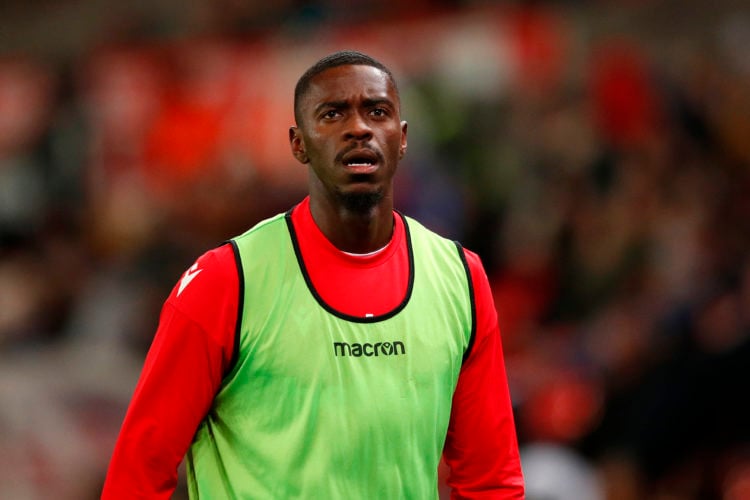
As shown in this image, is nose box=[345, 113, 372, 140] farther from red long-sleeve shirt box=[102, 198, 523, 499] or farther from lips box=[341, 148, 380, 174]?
red long-sleeve shirt box=[102, 198, 523, 499]

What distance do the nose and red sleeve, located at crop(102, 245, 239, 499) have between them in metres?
0.42

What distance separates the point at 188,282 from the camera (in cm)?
286

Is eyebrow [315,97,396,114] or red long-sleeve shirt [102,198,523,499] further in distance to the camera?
eyebrow [315,97,396,114]

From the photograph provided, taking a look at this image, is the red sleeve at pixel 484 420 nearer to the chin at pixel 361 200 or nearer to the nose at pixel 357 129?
the chin at pixel 361 200

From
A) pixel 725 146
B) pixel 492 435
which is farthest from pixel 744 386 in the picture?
pixel 492 435

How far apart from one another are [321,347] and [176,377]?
1.10 feet

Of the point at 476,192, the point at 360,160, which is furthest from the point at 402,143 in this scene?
the point at 476,192

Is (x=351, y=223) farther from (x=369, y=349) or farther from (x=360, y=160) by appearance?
(x=369, y=349)

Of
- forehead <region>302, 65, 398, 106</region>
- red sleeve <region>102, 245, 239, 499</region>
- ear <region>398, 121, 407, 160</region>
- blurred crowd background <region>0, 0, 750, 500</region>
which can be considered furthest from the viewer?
blurred crowd background <region>0, 0, 750, 500</region>

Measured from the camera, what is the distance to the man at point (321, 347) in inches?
112

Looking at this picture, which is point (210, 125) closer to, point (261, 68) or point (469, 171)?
point (261, 68)

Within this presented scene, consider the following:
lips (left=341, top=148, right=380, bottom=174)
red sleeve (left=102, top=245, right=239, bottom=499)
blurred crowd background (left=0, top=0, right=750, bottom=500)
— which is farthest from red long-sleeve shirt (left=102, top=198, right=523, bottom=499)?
blurred crowd background (left=0, top=0, right=750, bottom=500)

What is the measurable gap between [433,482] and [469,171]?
488 cm

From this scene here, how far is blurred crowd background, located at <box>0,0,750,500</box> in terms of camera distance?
5.86 meters
